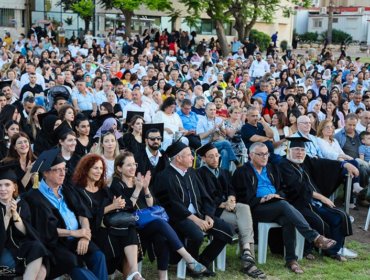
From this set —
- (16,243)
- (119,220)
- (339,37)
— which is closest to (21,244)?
(16,243)

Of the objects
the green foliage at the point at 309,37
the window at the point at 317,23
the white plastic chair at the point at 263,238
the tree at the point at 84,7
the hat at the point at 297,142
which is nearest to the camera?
the white plastic chair at the point at 263,238

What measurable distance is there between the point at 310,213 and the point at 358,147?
2734 mm

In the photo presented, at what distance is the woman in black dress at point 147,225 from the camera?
6.11 meters

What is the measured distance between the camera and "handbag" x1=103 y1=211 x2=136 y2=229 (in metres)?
5.89

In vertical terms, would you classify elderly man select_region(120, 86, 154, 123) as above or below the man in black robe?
above

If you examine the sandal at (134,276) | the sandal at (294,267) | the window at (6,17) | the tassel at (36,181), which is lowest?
the sandal at (294,267)

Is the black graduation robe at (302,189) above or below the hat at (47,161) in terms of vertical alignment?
below

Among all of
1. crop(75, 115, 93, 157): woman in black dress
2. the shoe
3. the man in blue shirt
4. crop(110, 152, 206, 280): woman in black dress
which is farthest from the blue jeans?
crop(110, 152, 206, 280): woman in black dress

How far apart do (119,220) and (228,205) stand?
154 cm

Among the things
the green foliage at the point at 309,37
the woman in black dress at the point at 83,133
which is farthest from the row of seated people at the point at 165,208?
the green foliage at the point at 309,37

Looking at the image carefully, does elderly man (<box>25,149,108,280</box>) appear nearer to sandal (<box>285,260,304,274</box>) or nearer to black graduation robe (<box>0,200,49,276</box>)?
black graduation robe (<box>0,200,49,276</box>)

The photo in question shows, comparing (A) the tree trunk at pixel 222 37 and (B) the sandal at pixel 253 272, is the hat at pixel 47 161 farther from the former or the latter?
(A) the tree trunk at pixel 222 37

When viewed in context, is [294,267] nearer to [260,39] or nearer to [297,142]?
[297,142]

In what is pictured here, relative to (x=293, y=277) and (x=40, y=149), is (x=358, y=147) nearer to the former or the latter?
(x=293, y=277)
